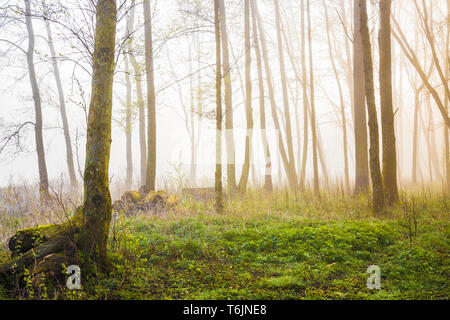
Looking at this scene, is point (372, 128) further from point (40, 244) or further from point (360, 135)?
point (40, 244)

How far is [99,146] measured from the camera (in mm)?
4031

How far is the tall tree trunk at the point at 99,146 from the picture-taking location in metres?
3.94

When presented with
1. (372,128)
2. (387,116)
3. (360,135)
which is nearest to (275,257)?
(372,128)

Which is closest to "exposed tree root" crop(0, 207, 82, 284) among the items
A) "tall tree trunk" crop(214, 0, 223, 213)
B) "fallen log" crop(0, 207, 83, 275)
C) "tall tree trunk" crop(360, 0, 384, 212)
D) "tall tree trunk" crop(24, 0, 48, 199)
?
"fallen log" crop(0, 207, 83, 275)

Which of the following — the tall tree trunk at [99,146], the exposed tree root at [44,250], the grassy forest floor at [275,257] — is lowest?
the grassy forest floor at [275,257]

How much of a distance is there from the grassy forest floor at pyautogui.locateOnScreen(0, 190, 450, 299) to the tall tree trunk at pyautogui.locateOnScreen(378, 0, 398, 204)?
76 centimetres

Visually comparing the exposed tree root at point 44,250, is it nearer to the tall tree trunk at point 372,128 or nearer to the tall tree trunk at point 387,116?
the tall tree trunk at point 372,128

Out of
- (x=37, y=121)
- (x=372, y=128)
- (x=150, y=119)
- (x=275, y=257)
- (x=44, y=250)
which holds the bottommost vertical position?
(x=275, y=257)

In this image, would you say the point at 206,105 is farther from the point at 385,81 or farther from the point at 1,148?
the point at 1,148

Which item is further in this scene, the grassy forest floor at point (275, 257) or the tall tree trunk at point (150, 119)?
the tall tree trunk at point (150, 119)

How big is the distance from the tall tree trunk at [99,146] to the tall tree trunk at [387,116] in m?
7.19

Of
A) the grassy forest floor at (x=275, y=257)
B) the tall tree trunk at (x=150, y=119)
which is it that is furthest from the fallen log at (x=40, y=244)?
the tall tree trunk at (x=150, y=119)

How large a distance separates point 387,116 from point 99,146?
759cm

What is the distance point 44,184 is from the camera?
11398 mm
